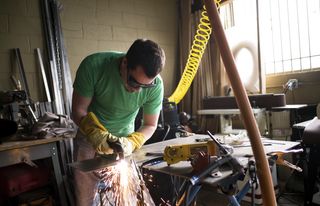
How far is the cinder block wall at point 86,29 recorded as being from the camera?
8.45 ft

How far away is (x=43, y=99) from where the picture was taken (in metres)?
2.72

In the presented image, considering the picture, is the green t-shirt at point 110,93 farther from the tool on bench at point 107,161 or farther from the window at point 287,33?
the window at point 287,33

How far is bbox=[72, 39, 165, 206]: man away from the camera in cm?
Result: 124

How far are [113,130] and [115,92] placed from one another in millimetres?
294

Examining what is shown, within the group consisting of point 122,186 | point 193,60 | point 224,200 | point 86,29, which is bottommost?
point 224,200

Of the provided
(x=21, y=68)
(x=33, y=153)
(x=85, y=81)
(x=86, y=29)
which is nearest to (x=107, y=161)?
(x=85, y=81)

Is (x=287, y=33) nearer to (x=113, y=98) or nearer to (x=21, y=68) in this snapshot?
(x=113, y=98)

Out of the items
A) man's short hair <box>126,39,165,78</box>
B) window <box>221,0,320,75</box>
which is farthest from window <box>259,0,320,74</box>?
man's short hair <box>126,39,165,78</box>

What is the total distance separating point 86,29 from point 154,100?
1.84 meters

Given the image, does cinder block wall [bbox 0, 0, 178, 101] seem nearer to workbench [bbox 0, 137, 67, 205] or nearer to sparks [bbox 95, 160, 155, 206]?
workbench [bbox 0, 137, 67, 205]

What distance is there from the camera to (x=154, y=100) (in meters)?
1.64

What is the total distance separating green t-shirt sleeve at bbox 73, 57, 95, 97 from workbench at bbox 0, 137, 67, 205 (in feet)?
2.69

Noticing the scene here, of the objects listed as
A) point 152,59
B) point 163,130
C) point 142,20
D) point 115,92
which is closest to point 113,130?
point 115,92

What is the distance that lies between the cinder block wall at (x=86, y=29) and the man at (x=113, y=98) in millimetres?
1428
